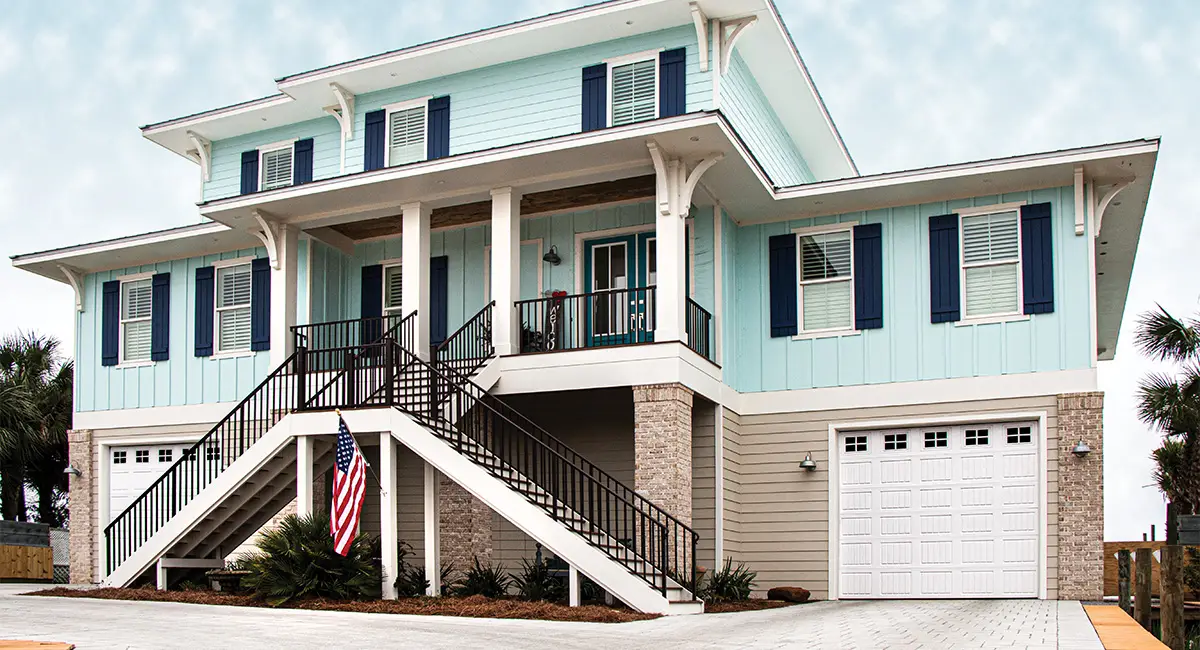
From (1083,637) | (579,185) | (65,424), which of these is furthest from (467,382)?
(65,424)

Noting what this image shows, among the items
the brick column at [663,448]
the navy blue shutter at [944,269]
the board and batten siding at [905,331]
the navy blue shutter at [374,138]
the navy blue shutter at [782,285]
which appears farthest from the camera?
the navy blue shutter at [374,138]

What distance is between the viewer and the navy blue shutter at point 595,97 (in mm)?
19688

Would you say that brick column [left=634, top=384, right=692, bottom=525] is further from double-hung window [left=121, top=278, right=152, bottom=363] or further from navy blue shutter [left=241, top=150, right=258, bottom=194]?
double-hung window [left=121, top=278, right=152, bottom=363]

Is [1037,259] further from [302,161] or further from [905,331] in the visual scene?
[302,161]

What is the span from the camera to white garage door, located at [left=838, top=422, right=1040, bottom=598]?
17844 mm

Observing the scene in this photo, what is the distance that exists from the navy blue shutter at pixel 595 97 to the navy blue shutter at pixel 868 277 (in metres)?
4.24

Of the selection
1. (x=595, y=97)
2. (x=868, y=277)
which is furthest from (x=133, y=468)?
(x=868, y=277)

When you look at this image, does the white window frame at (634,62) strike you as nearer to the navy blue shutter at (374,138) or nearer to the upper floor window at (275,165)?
the navy blue shutter at (374,138)

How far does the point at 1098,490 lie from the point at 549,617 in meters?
7.77

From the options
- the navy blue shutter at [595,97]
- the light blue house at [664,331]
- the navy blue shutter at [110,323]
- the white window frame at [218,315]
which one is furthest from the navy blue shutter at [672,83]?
the navy blue shutter at [110,323]

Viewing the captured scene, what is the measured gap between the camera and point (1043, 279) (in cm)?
1794

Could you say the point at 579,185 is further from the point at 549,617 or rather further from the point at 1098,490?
the point at 1098,490

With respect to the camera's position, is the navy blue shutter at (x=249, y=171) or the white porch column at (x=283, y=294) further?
the navy blue shutter at (x=249, y=171)

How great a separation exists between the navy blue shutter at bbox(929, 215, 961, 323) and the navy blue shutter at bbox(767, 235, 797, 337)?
80.1 inches
